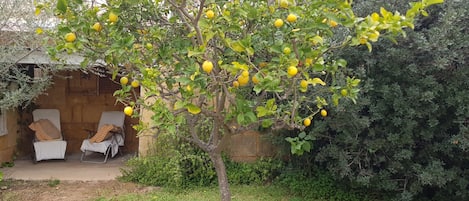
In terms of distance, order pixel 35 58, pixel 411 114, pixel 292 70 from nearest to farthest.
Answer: pixel 292 70, pixel 411 114, pixel 35 58

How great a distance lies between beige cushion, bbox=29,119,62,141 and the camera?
7.22 meters

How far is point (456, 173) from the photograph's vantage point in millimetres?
4254

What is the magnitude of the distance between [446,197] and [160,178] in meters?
3.65

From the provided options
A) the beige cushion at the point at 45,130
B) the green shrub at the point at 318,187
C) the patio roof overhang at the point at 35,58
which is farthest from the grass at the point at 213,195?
the beige cushion at the point at 45,130

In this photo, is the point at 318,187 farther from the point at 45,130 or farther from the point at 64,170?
the point at 45,130

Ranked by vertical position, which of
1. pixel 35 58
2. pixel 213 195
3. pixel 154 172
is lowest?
pixel 213 195

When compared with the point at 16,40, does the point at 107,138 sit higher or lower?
lower

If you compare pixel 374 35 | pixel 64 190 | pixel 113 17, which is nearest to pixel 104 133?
pixel 64 190

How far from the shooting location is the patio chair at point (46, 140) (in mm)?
7086

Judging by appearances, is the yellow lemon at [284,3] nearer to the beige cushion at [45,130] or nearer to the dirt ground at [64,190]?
the dirt ground at [64,190]

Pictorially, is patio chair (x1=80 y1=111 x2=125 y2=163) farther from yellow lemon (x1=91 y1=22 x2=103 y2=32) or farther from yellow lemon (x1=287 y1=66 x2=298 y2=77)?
yellow lemon (x1=287 y1=66 x2=298 y2=77)

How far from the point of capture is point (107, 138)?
746 cm

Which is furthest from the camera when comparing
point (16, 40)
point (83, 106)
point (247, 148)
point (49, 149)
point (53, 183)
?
point (83, 106)

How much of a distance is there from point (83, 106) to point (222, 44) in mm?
7204
